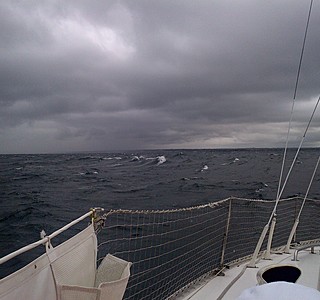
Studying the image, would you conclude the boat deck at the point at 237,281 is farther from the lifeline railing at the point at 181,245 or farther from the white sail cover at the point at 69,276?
the white sail cover at the point at 69,276

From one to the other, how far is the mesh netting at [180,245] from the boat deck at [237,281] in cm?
31

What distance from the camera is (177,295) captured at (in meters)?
3.50

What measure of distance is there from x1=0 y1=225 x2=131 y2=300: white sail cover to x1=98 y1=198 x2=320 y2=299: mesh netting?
1.87 meters

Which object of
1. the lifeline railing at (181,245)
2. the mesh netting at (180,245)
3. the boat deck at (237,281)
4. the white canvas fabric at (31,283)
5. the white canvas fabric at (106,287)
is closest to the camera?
the white canvas fabric at (31,283)

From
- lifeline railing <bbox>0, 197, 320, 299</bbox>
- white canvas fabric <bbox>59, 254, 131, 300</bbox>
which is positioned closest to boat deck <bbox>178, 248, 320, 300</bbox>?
lifeline railing <bbox>0, 197, 320, 299</bbox>

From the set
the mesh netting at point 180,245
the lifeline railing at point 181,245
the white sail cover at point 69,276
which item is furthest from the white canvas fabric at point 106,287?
the mesh netting at point 180,245

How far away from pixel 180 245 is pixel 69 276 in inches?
280

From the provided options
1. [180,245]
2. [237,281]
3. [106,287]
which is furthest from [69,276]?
[180,245]

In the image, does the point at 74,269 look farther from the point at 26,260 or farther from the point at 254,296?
the point at 26,260

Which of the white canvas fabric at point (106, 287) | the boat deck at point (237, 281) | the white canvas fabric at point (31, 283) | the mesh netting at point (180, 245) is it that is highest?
the white canvas fabric at point (31, 283)

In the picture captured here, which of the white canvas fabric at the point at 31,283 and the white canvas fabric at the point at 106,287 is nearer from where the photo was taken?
the white canvas fabric at the point at 31,283

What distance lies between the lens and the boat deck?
11.2 feet

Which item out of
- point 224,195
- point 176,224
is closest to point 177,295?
point 176,224

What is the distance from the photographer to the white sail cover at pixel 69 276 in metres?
1.60
